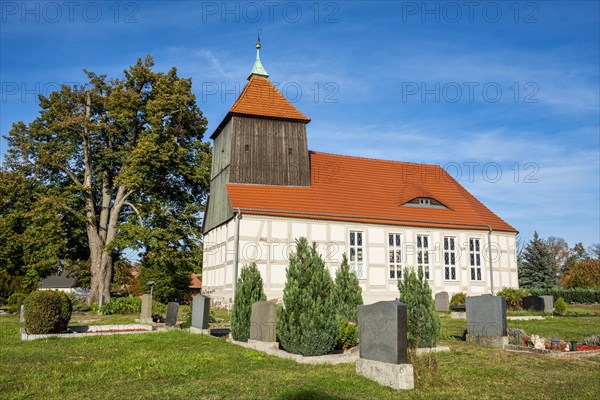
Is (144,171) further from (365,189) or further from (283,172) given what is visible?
(365,189)

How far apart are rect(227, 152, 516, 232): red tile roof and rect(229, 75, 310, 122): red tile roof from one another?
328cm

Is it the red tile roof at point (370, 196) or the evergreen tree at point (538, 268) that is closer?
the red tile roof at point (370, 196)

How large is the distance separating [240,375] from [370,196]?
20561 mm

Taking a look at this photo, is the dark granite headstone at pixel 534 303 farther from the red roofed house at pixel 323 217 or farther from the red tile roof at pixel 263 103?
the red tile roof at pixel 263 103

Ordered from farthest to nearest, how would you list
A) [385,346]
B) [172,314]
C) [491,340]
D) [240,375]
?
[172,314]
[491,340]
[240,375]
[385,346]

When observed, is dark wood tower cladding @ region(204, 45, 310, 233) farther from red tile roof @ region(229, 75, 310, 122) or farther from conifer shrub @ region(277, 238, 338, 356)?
conifer shrub @ region(277, 238, 338, 356)

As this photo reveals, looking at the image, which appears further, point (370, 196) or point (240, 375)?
point (370, 196)

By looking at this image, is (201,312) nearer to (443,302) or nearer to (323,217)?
(323,217)

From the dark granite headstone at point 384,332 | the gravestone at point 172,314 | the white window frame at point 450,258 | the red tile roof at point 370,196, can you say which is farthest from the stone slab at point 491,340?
the white window frame at point 450,258

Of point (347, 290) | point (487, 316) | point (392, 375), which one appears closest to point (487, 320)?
point (487, 316)

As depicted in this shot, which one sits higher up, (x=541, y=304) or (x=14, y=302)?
(x=541, y=304)

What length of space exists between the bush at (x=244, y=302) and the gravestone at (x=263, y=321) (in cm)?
60

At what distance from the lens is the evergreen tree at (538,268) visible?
37344mm

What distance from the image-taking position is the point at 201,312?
50.9 feet
